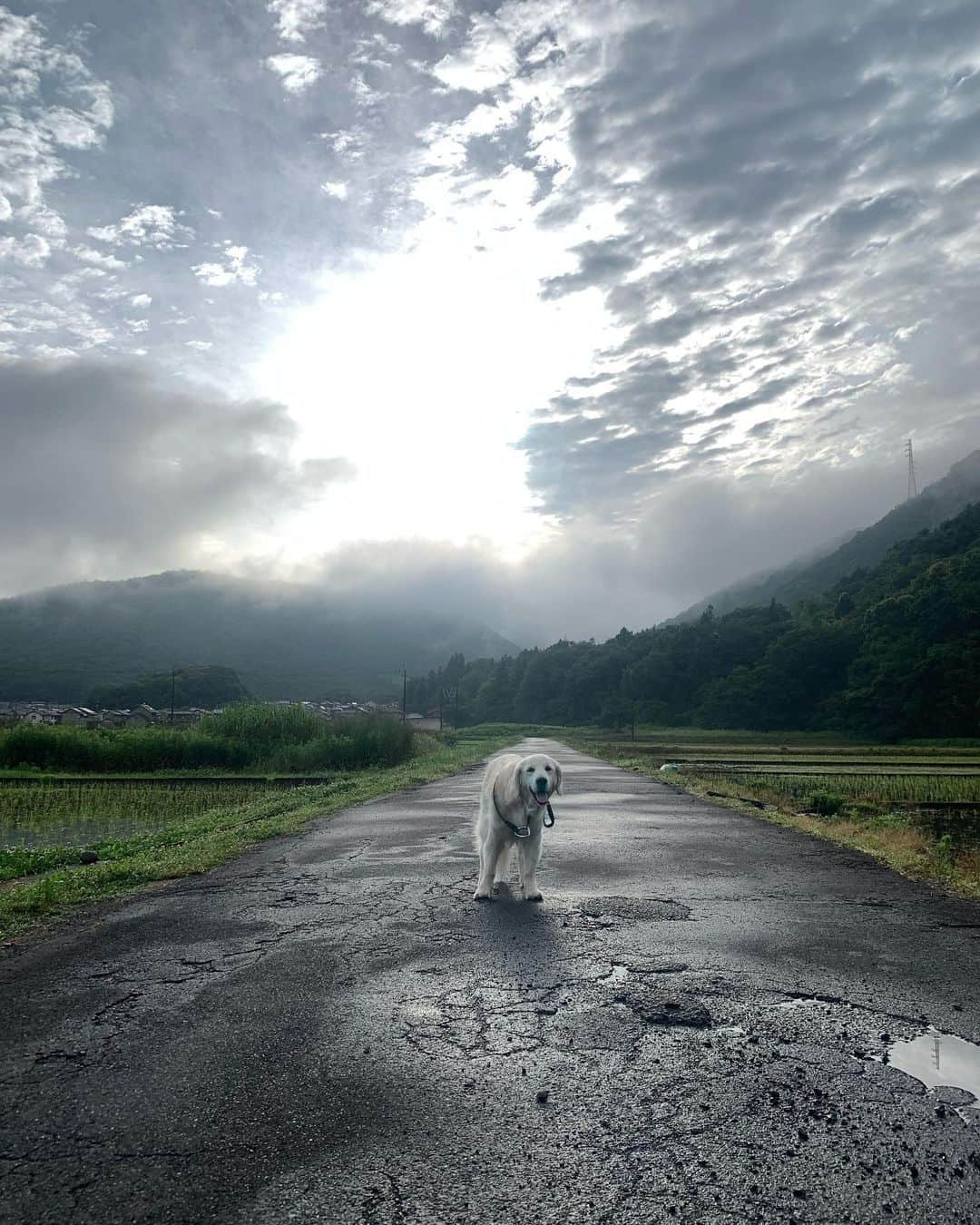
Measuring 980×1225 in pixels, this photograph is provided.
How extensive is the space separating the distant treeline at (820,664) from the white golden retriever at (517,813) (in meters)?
64.2

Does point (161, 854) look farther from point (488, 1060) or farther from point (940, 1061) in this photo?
point (940, 1061)

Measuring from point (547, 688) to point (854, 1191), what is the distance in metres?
150

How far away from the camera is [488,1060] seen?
3.82 meters

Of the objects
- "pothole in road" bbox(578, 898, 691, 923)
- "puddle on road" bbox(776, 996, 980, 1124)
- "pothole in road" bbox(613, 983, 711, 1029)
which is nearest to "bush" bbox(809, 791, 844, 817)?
"pothole in road" bbox(578, 898, 691, 923)

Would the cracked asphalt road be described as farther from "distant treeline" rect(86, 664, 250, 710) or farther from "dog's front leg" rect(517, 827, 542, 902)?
"distant treeline" rect(86, 664, 250, 710)

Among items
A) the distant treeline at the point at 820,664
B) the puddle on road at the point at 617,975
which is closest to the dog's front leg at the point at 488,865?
the puddle on road at the point at 617,975

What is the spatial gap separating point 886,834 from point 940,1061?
897 cm

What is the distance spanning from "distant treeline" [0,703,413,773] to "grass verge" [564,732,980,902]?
1619 cm

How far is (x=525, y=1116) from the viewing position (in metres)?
3.26

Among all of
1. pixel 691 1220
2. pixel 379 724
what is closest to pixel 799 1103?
pixel 691 1220

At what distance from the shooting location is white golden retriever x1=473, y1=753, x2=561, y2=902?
7031 millimetres

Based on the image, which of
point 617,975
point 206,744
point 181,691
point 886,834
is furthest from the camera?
point 181,691

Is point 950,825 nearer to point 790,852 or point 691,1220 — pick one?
point 790,852

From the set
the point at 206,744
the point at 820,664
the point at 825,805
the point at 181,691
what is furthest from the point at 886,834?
the point at 181,691
